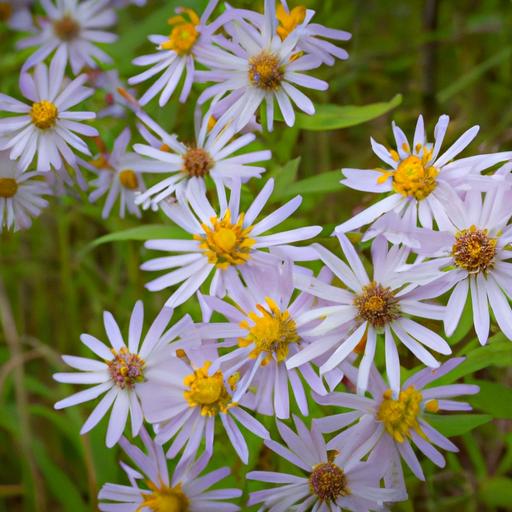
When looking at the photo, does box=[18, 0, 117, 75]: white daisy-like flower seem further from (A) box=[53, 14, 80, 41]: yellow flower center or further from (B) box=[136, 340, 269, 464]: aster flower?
(B) box=[136, 340, 269, 464]: aster flower

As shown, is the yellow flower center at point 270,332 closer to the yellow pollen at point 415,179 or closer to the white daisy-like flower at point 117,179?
the yellow pollen at point 415,179

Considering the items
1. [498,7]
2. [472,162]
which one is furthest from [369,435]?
[498,7]

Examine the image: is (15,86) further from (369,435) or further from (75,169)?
(369,435)

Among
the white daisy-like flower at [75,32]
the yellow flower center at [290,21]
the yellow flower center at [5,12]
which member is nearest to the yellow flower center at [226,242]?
the yellow flower center at [290,21]

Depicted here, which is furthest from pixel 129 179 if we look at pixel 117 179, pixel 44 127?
pixel 44 127

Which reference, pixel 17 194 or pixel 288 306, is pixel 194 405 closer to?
pixel 288 306

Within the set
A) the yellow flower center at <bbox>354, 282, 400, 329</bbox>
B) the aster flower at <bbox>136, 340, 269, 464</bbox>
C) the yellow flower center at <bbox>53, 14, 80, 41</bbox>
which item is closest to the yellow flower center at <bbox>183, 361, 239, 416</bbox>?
the aster flower at <bbox>136, 340, 269, 464</bbox>
